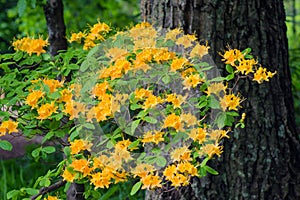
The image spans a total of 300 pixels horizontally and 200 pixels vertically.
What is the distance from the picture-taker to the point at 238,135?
218 cm

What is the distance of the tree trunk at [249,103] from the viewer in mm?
2137

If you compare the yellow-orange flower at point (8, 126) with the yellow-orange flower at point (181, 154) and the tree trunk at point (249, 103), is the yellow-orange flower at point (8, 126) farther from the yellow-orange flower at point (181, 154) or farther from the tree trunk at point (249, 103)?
the tree trunk at point (249, 103)

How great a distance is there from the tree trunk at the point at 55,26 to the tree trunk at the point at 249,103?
406mm

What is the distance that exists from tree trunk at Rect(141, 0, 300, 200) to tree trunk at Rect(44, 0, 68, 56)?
41 cm

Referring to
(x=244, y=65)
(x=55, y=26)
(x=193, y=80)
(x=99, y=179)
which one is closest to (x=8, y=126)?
(x=99, y=179)

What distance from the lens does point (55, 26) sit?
2428 millimetres

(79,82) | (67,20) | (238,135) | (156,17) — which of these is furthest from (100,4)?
(79,82)

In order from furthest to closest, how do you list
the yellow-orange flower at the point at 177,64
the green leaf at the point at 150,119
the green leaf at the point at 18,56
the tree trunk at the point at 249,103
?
the tree trunk at the point at 249,103 → the green leaf at the point at 18,56 → the yellow-orange flower at the point at 177,64 → the green leaf at the point at 150,119

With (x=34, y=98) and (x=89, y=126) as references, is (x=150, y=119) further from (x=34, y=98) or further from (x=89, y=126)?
(x=34, y=98)

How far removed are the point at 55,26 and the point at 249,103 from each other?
36.4 inches

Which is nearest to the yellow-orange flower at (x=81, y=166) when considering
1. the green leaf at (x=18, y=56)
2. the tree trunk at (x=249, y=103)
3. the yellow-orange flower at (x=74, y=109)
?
the yellow-orange flower at (x=74, y=109)

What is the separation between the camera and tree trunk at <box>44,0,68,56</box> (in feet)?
7.95

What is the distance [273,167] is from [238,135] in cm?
21

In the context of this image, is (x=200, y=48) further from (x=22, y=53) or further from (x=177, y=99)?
(x=22, y=53)
